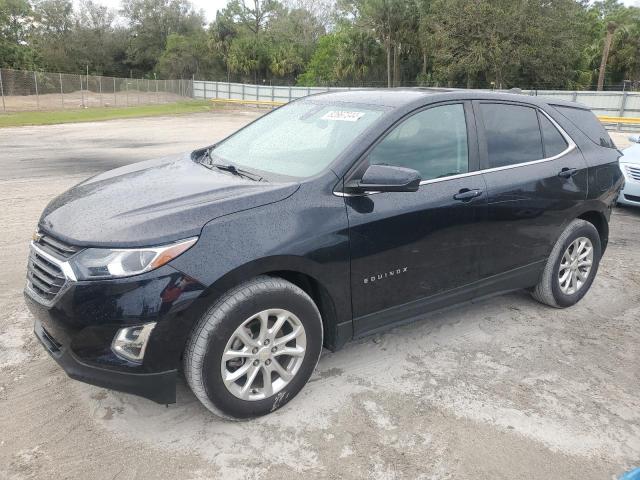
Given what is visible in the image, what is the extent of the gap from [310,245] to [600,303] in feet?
10.6

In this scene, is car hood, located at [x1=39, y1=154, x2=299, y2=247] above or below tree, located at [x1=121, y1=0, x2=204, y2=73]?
below

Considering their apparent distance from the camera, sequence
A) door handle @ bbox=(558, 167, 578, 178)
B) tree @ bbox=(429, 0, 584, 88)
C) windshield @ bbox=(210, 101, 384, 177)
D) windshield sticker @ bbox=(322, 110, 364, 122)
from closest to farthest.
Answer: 1. windshield @ bbox=(210, 101, 384, 177)
2. windshield sticker @ bbox=(322, 110, 364, 122)
3. door handle @ bbox=(558, 167, 578, 178)
4. tree @ bbox=(429, 0, 584, 88)

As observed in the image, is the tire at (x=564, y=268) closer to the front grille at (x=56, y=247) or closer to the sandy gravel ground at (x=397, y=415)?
the sandy gravel ground at (x=397, y=415)

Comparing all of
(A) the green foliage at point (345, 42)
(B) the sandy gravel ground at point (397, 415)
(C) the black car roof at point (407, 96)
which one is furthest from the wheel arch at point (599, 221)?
(A) the green foliage at point (345, 42)

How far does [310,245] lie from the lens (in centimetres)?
297

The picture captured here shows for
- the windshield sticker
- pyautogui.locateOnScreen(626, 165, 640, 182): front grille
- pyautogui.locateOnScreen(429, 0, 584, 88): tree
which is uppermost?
pyautogui.locateOnScreen(429, 0, 584, 88): tree

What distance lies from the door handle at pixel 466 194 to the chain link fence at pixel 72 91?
98.7 feet

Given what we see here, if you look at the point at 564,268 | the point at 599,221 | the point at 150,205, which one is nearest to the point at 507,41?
the point at 599,221

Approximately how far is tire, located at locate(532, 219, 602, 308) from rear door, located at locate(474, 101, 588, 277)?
13 centimetres

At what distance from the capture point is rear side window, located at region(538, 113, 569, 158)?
14.1ft

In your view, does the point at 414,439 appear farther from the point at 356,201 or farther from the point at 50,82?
the point at 50,82

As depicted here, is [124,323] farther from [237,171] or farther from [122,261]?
[237,171]

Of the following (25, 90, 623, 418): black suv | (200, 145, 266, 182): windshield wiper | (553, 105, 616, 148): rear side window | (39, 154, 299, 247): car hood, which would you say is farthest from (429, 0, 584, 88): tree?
(39, 154, 299, 247): car hood

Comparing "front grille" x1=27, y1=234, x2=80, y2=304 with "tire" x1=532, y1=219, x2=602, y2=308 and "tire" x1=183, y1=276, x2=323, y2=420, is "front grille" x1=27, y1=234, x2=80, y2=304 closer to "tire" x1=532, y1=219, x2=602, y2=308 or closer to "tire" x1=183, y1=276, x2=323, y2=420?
"tire" x1=183, y1=276, x2=323, y2=420
